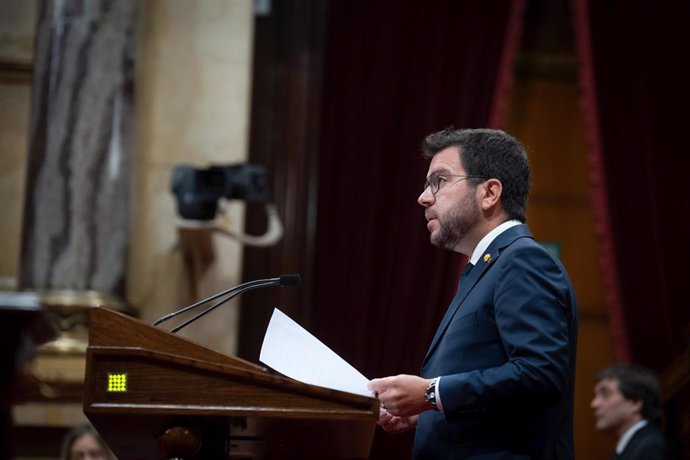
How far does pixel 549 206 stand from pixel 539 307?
4.99 metres

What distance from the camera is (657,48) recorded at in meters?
6.62

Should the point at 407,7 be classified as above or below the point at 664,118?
above

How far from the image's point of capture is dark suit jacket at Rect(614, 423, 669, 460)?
489cm

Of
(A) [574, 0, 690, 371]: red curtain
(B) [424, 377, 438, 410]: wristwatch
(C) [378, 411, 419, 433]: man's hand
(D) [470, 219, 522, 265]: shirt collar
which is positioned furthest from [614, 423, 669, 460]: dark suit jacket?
(B) [424, 377, 438, 410]: wristwatch

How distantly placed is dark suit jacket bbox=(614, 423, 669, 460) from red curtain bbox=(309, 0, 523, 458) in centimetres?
139

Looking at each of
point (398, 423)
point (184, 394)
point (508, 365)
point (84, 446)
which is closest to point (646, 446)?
point (84, 446)

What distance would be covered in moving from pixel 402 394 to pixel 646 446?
290cm

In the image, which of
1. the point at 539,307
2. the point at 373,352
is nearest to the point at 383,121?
the point at 373,352

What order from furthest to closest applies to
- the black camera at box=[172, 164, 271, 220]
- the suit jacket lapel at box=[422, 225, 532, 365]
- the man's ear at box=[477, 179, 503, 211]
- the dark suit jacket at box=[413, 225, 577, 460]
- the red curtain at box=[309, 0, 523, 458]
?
the red curtain at box=[309, 0, 523, 458] → the black camera at box=[172, 164, 271, 220] → the man's ear at box=[477, 179, 503, 211] → the suit jacket lapel at box=[422, 225, 532, 365] → the dark suit jacket at box=[413, 225, 577, 460]

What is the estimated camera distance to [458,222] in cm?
273

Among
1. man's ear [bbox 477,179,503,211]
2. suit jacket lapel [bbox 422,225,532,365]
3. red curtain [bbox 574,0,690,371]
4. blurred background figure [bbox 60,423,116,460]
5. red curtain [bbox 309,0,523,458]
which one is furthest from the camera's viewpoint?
red curtain [bbox 574,0,690,371]

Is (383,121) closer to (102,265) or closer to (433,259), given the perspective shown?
(433,259)

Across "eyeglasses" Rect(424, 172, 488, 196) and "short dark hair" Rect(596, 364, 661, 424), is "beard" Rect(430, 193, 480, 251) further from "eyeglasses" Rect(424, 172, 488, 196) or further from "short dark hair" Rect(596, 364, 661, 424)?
"short dark hair" Rect(596, 364, 661, 424)

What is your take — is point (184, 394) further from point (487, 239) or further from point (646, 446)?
point (646, 446)
